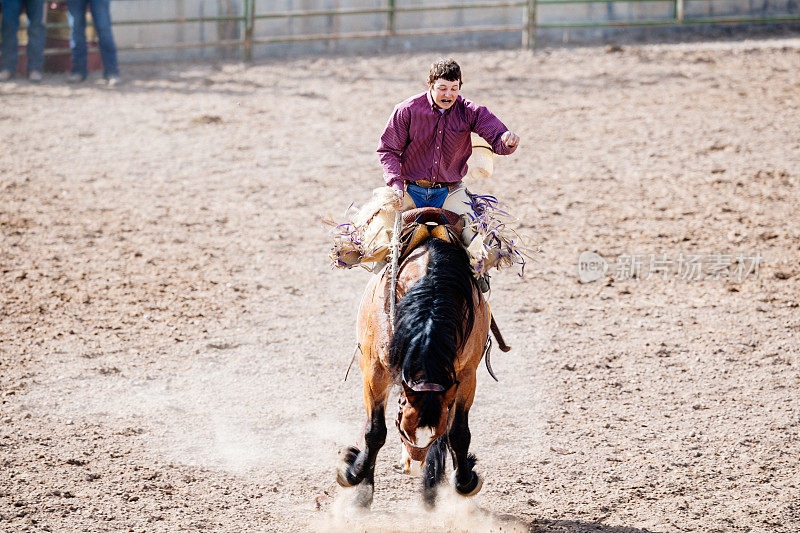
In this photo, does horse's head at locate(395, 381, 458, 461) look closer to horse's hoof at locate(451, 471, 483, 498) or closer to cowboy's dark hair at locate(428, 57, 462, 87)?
horse's hoof at locate(451, 471, 483, 498)

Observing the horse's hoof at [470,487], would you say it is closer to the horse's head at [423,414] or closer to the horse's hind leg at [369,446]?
the horse's hind leg at [369,446]

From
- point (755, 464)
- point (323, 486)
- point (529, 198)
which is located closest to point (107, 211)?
point (529, 198)

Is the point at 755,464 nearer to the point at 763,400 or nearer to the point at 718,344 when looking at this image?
the point at 763,400

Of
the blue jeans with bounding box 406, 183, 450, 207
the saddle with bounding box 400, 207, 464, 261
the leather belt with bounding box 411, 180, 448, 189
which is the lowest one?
the saddle with bounding box 400, 207, 464, 261

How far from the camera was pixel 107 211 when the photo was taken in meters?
9.35

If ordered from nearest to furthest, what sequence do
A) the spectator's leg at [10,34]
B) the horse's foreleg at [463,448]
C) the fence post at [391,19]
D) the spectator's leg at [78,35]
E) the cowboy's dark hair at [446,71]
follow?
1. the horse's foreleg at [463,448]
2. the cowboy's dark hair at [446,71]
3. the spectator's leg at [78,35]
4. the spectator's leg at [10,34]
5. the fence post at [391,19]

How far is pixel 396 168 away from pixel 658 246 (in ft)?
14.7

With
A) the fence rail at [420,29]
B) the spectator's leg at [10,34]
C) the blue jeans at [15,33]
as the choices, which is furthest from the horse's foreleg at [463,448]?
the spectator's leg at [10,34]

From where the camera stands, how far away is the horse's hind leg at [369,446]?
167 inches

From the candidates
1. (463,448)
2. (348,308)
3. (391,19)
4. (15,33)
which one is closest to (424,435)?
(463,448)

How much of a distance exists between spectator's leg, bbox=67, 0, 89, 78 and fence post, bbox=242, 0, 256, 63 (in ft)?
8.61

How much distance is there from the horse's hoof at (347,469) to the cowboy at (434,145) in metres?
1.27

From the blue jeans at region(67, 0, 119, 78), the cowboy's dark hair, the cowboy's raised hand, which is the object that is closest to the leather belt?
the cowboy's raised hand

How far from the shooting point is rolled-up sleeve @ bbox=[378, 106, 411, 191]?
456 cm
